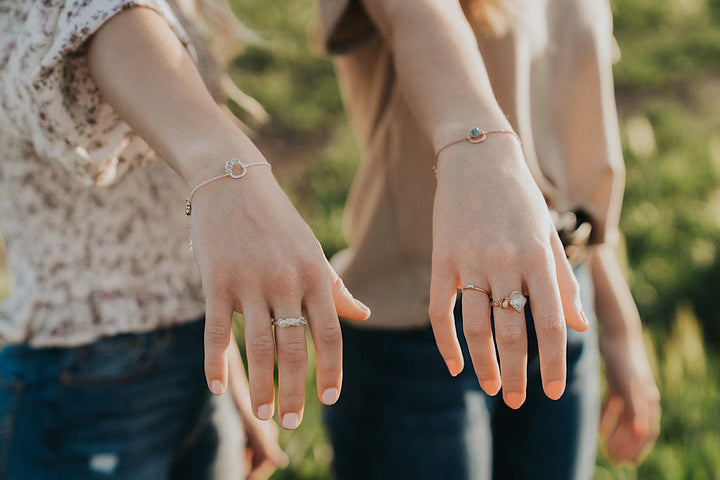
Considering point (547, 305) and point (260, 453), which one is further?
point (260, 453)

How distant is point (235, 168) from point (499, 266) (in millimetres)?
268

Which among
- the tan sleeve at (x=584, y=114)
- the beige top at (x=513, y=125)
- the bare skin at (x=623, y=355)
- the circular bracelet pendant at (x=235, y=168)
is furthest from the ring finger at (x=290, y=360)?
the bare skin at (x=623, y=355)

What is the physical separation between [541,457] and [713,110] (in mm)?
3896

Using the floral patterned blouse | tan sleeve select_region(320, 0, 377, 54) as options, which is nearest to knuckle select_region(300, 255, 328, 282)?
the floral patterned blouse

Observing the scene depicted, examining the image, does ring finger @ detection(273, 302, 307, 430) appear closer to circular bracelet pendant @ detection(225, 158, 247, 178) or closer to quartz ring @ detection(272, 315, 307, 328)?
quartz ring @ detection(272, 315, 307, 328)

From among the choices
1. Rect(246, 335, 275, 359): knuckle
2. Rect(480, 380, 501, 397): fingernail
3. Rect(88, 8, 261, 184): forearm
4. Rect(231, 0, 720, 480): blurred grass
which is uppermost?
Rect(88, 8, 261, 184): forearm

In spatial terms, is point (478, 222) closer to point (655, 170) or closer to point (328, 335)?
point (328, 335)

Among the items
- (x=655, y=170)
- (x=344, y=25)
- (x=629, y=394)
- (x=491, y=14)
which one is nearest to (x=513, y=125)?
(x=491, y=14)

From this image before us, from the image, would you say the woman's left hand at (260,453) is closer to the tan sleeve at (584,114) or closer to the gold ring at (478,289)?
the tan sleeve at (584,114)

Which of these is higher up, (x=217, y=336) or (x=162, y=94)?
(x=162, y=94)

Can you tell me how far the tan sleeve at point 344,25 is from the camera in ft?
3.33

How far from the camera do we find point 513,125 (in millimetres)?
1116

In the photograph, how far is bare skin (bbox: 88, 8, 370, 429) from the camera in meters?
0.65

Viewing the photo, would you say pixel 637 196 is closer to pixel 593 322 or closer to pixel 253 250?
pixel 593 322
